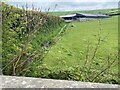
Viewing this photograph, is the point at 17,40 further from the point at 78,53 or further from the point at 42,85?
the point at 78,53

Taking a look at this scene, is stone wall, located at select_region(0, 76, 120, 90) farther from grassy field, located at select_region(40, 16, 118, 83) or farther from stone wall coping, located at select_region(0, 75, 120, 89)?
grassy field, located at select_region(40, 16, 118, 83)

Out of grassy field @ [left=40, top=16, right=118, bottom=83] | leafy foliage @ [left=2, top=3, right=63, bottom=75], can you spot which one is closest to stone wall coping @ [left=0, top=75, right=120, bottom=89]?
leafy foliage @ [left=2, top=3, right=63, bottom=75]

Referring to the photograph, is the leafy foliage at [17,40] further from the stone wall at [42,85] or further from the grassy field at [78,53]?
the stone wall at [42,85]

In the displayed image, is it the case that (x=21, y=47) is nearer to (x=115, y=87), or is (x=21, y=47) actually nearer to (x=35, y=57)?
(x=35, y=57)

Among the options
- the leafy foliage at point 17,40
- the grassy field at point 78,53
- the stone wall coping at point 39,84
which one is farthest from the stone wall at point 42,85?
the grassy field at point 78,53

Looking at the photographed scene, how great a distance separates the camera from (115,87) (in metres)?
2.35

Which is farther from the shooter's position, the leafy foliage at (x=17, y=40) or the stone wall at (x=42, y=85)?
the leafy foliage at (x=17, y=40)

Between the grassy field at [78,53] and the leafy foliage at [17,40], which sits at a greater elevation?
the leafy foliage at [17,40]

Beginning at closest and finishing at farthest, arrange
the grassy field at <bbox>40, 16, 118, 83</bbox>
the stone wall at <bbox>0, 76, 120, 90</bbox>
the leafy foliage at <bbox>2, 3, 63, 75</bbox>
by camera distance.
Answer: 1. the stone wall at <bbox>0, 76, 120, 90</bbox>
2. the leafy foliage at <bbox>2, 3, 63, 75</bbox>
3. the grassy field at <bbox>40, 16, 118, 83</bbox>

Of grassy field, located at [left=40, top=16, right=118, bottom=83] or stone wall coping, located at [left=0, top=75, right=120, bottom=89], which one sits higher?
stone wall coping, located at [left=0, top=75, right=120, bottom=89]

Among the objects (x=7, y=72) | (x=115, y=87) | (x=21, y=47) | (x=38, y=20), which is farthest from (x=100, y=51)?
(x=115, y=87)

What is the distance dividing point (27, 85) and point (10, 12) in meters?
3.40

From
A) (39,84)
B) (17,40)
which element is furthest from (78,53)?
(39,84)

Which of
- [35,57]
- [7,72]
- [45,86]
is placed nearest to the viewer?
[45,86]
